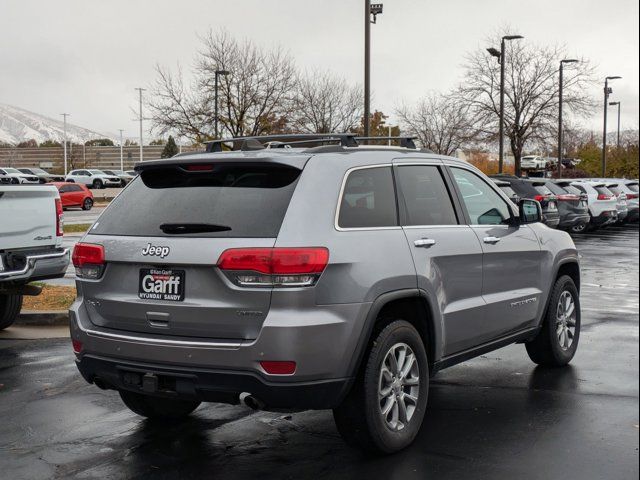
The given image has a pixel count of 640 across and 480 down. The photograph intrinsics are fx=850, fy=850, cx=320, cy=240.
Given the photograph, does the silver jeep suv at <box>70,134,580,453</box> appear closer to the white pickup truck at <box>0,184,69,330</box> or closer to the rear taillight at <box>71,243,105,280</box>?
the rear taillight at <box>71,243,105,280</box>

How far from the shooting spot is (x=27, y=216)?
8.32 meters

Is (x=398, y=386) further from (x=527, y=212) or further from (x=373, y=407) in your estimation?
(x=527, y=212)

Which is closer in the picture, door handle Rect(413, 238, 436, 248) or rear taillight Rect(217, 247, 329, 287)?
rear taillight Rect(217, 247, 329, 287)

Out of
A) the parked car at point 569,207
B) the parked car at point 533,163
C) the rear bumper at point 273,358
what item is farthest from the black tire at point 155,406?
the parked car at point 533,163

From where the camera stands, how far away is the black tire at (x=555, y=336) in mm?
6961

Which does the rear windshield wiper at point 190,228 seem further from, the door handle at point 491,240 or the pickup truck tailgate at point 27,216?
the pickup truck tailgate at point 27,216

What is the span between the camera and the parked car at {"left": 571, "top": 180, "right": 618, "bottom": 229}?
27641 millimetres

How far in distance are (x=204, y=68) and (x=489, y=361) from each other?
124 ft

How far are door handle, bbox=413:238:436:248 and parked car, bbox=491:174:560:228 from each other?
55.5 ft

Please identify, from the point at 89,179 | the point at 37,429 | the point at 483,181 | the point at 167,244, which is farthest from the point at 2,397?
the point at 89,179

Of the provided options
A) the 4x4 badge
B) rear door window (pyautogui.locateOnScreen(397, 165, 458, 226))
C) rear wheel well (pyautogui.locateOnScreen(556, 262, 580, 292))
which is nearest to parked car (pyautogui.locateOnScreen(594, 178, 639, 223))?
rear wheel well (pyautogui.locateOnScreen(556, 262, 580, 292))

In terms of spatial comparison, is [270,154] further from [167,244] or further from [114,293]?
[114,293]

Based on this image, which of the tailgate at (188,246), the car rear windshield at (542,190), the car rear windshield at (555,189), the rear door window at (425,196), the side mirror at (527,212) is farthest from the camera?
the car rear windshield at (555,189)

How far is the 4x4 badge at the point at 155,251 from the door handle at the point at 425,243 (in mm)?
1495
